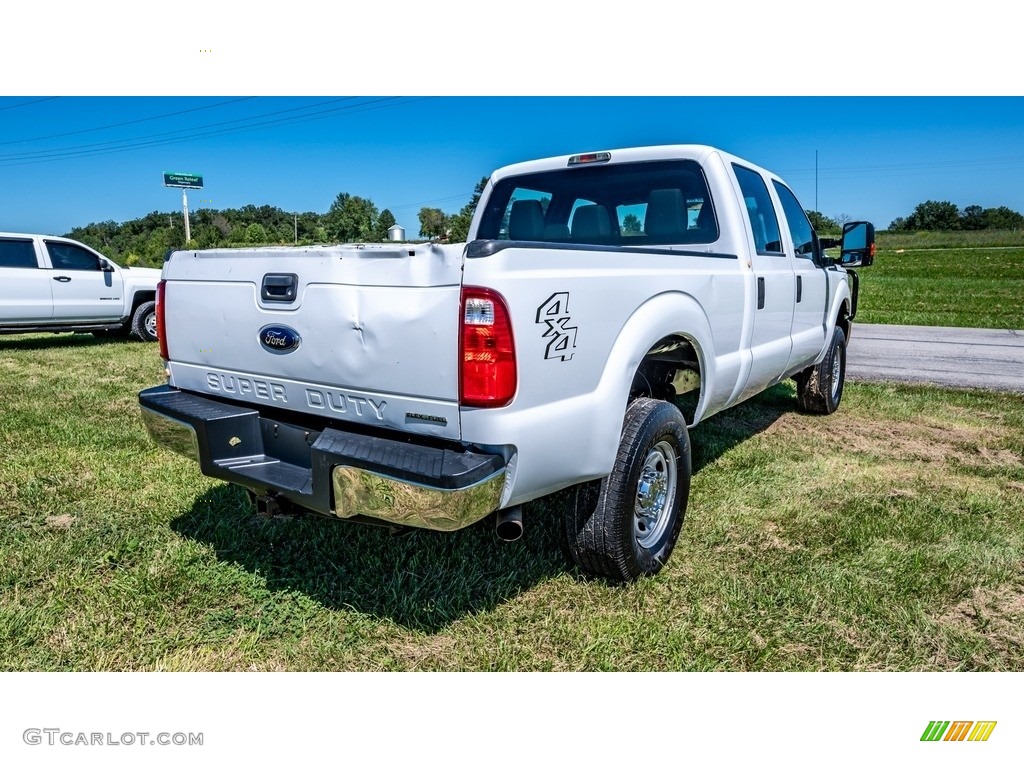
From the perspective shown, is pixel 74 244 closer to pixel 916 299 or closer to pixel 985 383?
Result: pixel 985 383

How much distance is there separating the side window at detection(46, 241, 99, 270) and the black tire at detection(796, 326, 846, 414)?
10238 mm

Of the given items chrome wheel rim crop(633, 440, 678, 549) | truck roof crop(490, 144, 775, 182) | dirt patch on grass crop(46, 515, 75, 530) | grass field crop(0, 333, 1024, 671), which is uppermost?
truck roof crop(490, 144, 775, 182)

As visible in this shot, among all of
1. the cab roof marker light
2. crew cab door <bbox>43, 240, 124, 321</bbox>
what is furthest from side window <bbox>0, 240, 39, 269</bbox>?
the cab roof marker light

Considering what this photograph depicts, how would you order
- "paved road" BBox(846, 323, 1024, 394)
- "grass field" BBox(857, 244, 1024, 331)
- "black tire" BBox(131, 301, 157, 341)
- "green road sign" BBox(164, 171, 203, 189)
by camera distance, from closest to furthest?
"paved road" BBox(846, 323, 1024, 394), "black tire" BBox(131, 301, 157, 341), "grass field" BBox(857, 244, 1024, 331), "green road sign" BBox(164, 171, 203, 189)

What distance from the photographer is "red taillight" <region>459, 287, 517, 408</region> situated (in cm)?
229

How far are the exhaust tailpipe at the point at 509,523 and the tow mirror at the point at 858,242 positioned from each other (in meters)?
4.19

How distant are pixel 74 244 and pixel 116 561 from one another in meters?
9.47

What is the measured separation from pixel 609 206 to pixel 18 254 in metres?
9.78

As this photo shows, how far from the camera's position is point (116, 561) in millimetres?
3332

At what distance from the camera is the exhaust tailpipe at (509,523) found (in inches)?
103

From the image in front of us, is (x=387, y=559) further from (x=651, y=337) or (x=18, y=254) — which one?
(x=18, y=254)

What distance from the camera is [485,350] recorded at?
7.59ft

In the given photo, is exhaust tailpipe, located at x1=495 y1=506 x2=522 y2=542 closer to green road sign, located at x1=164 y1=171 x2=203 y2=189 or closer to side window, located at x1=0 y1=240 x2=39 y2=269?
side window, located at x1=0 y1=240 x2=39 y2=269

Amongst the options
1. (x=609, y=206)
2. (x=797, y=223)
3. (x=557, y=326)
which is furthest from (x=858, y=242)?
(x=557, y=326)
